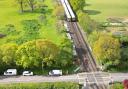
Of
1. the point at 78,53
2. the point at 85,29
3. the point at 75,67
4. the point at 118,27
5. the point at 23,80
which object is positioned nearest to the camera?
the point at 23,80

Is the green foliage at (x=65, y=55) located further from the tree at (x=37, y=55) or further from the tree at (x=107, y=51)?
the tree at (x=107, y=51)

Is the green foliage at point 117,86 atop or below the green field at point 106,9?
below

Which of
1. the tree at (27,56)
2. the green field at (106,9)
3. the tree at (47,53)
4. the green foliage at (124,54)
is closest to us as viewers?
the tree at (27,56)

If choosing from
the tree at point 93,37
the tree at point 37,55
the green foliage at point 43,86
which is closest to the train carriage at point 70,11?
the tree at point 93,37

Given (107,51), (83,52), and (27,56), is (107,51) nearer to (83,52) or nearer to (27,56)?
(83,52)

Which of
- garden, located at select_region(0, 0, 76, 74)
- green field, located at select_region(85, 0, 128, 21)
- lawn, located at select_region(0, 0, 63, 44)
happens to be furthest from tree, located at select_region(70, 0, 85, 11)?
lawn, located at select_region(0, 0, 63, 44)

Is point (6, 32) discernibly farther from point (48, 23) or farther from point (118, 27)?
point (118, 27)

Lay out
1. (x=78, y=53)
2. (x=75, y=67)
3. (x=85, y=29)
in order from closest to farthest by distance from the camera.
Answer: (x=75, y=67)
(x=78, y=53)
(x=85, y=29)

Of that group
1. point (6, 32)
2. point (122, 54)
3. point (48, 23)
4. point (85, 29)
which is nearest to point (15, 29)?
point (6, 32)
